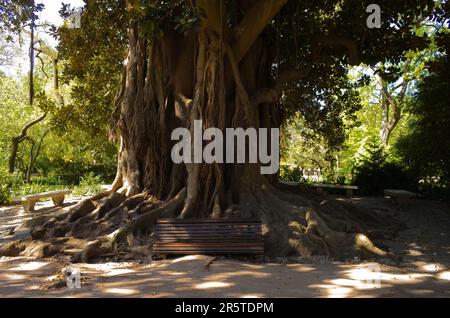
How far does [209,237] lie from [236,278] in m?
1.52

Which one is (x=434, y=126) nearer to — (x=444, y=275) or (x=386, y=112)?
(x=444, y=275)

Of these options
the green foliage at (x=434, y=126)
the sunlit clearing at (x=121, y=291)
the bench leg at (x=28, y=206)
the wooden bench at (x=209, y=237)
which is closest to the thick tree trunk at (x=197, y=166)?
the wooden bench at (x=209, y=237)

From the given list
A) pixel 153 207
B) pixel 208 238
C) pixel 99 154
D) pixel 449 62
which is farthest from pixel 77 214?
pixel 99 154

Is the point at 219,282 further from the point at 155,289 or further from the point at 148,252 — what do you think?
the point at 148,252

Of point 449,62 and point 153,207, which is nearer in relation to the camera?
point 153,207

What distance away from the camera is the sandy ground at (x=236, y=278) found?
4988 mm

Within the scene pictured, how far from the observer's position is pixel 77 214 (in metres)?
8.57

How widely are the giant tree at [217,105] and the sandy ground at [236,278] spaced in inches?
28.0

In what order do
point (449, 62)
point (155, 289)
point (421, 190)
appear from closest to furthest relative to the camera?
point (155, 289) < point (449, 62) < point (421, 190)

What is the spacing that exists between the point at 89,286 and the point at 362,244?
13.4 ft

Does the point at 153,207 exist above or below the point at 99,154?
below

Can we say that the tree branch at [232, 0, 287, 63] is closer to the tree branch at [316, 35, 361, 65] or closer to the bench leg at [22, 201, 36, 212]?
the tree branch at [316, 35, 361, 65]

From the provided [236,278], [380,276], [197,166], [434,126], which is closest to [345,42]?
[434,126]

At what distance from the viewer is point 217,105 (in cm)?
859
